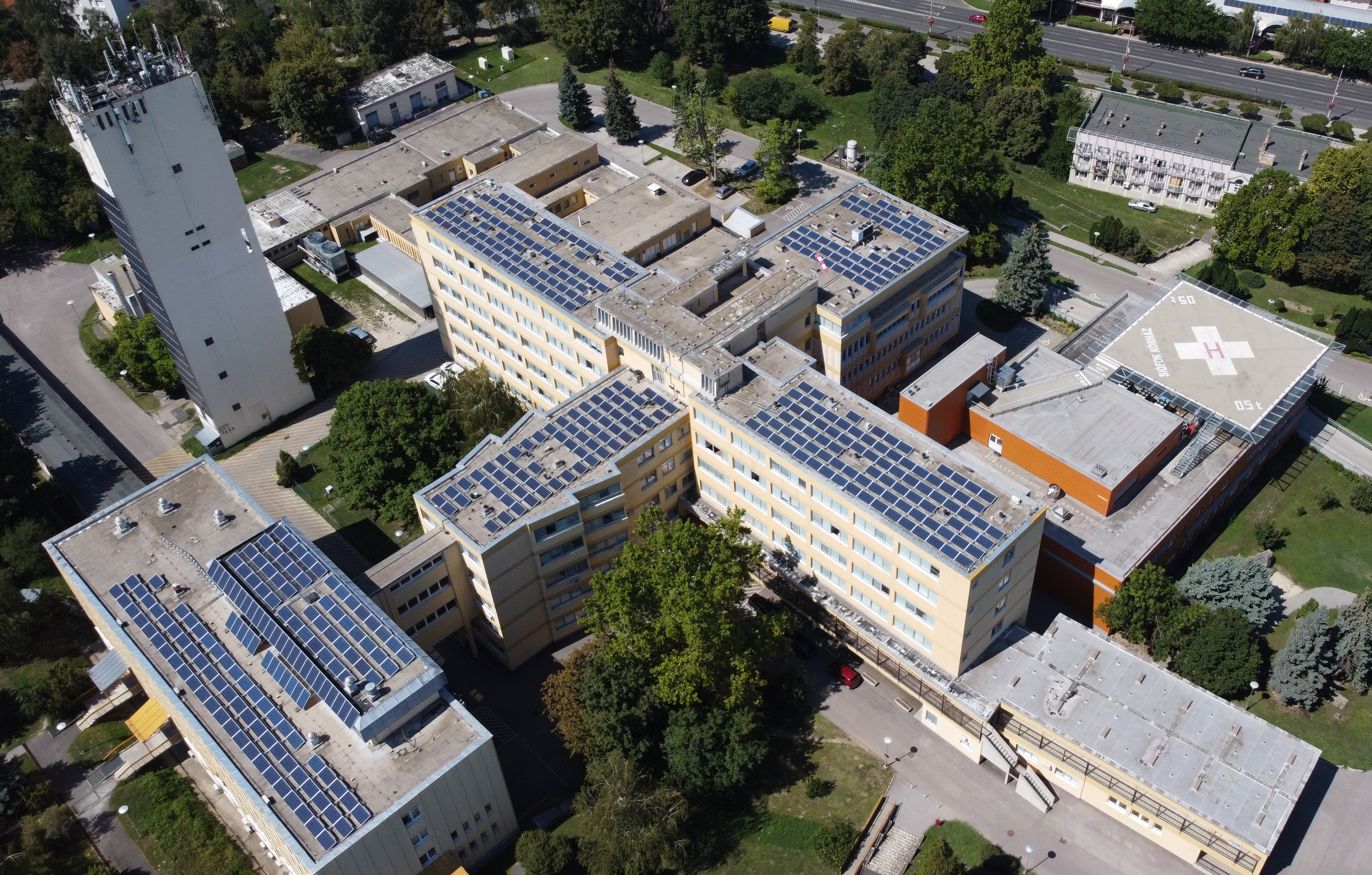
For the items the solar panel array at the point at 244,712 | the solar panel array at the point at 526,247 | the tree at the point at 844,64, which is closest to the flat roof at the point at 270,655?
the solar panel array at the point at 244,712

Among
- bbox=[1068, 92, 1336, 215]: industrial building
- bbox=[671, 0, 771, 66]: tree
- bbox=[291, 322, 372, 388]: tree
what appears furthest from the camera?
bbox=[671, 0, 771, 66]: tree

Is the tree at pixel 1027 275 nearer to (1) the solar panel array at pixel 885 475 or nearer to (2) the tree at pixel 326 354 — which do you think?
(1) the solar panel array at pixel 885 475

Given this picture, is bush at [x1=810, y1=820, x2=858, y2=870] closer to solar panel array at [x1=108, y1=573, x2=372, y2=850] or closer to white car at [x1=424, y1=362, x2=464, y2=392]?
solar panel array at [x1=108, y1=573, x2=372, y2=850]

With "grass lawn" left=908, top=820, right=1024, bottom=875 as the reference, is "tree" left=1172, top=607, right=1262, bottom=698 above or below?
above

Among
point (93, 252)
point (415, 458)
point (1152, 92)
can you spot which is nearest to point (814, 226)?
point (415, 458)

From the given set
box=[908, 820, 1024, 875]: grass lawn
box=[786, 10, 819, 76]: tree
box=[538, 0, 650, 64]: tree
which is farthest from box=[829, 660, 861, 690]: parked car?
box=[538, 0, 650, 64]: tree

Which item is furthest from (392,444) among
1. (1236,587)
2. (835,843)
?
(1236,587)

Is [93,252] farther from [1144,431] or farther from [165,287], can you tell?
[1144,431]

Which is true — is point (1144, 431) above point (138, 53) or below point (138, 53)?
below
